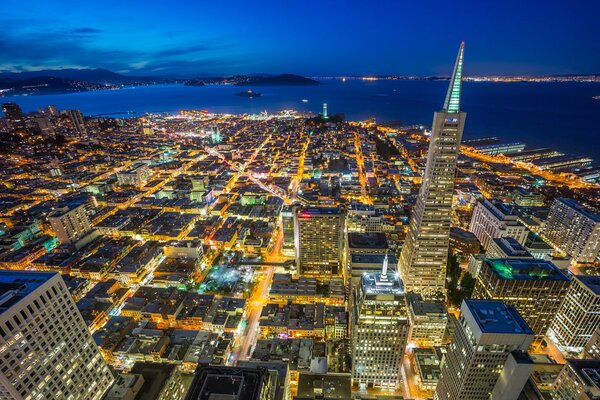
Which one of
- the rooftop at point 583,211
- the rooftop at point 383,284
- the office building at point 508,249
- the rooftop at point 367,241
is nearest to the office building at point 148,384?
the rooftop at point 383,284

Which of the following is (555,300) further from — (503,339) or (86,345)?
(86,345)

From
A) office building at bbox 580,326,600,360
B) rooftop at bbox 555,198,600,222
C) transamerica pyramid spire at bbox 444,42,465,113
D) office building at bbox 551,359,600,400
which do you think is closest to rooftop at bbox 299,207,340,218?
transamerica pyramid spire at bbox 444,42,465,113

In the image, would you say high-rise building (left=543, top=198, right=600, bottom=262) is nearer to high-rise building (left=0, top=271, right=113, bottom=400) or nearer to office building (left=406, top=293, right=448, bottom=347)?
office building (left=406, top=293, right=448, bottom=347)

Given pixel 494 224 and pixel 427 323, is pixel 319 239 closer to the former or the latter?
pixel 427 323

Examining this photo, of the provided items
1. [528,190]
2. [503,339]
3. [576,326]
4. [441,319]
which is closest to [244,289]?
[441,319]

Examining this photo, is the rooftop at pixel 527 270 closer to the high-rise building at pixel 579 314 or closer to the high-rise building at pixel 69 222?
the high-rise building at pixel 579 314

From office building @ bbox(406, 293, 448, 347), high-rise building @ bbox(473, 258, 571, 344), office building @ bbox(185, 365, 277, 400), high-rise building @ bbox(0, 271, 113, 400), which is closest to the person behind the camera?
office building @ bbox(185, 365, 277, 400)
